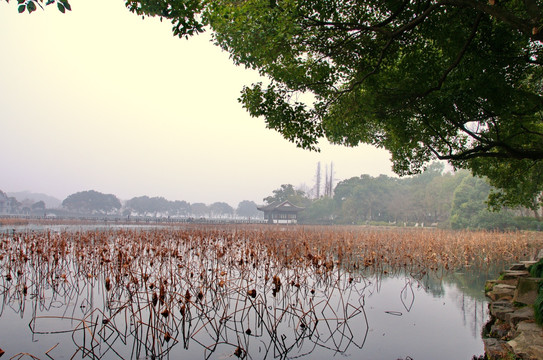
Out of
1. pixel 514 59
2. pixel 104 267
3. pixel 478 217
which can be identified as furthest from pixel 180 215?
pixel 514 59

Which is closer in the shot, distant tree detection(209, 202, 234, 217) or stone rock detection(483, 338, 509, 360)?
stone rock detection(483, 338, 509, 360)

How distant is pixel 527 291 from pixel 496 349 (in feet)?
4.07

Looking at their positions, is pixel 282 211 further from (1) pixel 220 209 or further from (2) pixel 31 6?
(1) pixel 220 209

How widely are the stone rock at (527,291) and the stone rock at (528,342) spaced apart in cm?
76

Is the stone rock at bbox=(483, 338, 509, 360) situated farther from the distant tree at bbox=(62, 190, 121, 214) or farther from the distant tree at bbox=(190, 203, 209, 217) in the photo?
the distant tree at bbox=(190, 203, 209, 217)

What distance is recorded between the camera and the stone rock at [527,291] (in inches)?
168

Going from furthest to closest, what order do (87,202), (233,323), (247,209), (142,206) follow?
1. (247,209)
2. (142,206)
3. (87,202)
4. (233,323)

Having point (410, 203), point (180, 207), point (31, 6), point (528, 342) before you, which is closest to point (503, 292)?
point (528, 342)

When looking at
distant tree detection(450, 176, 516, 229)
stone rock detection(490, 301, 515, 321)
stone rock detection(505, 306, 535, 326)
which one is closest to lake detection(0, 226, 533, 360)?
stone rock detection(490, 301, 515, 321)

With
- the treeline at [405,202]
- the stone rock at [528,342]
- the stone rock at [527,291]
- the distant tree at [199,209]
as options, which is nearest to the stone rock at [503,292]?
the stone rock at [527,291]

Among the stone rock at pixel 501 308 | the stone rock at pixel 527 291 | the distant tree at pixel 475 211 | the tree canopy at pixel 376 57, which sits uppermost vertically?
the tree canopy at pixel 376 57

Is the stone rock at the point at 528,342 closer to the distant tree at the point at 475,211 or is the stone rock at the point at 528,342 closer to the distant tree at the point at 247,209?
the distant tree at the point at 475,211

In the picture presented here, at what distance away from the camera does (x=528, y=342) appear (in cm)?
320

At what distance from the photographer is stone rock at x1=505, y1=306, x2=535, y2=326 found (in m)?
3.83
